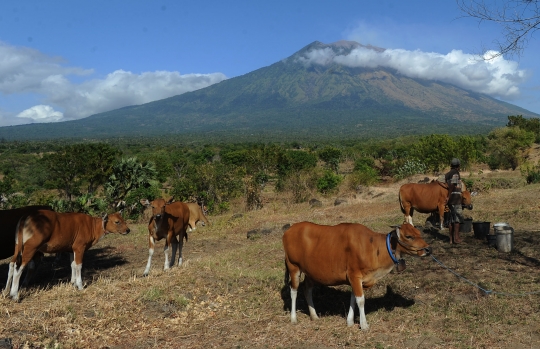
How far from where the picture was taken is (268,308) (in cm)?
771

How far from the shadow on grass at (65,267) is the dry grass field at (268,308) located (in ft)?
0.23

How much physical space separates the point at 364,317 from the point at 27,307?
5132mm

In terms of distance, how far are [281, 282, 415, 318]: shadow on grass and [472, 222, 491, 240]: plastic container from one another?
4.61 metres

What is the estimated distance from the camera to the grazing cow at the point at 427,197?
1282 cm

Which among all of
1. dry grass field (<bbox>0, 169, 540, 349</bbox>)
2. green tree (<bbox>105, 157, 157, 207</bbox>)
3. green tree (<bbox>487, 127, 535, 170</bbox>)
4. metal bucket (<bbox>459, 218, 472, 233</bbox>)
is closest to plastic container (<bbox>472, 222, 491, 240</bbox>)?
dry grass field (<bbox>0, 169, 540, 349</bbox>)

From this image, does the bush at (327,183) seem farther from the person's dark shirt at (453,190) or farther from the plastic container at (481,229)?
the person's dark shirt at (453,190)

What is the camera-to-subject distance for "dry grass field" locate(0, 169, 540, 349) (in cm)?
620

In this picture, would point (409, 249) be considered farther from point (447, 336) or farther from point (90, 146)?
point (90, 146)

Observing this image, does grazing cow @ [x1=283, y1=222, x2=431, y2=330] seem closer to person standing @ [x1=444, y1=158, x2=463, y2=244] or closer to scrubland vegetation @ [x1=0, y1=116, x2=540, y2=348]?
scrubland vegetation @ [x1=0, y1=116, x2=540, y2=348]

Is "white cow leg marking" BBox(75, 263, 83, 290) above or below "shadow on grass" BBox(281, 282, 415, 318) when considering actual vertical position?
above

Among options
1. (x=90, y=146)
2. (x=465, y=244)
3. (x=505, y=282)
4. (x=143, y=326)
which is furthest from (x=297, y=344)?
(x=90, y=146)

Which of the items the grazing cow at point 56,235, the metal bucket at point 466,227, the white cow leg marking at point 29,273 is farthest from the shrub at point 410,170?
the white cow leg marking at point 29,273

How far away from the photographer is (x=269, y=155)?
36.9 m

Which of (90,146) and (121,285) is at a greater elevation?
(90,146)
